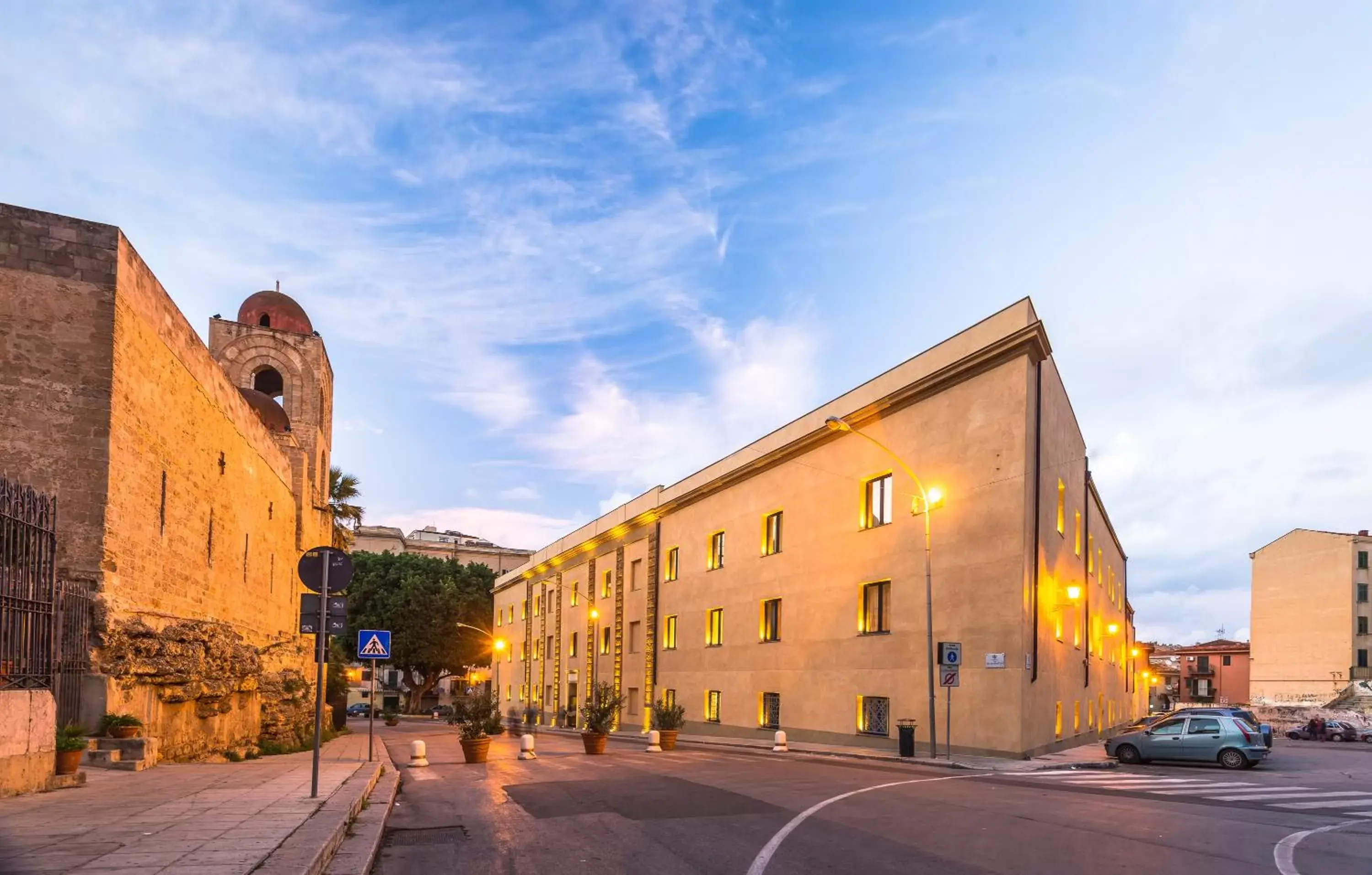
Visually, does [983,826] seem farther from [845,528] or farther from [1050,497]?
[845,528]

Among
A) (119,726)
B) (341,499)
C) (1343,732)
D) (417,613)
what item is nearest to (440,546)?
(417,613)

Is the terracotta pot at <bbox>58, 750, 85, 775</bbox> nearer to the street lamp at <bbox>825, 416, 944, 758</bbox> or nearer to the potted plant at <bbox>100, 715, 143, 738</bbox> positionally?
the potted plant at <bbox>100, 715, 143, 738</bbox>

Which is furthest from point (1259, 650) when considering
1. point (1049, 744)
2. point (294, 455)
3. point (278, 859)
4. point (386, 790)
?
point (278, 859)

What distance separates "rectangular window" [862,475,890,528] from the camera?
29172mm

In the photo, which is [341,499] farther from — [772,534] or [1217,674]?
[1217,674]

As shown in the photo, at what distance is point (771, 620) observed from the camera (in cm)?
3553

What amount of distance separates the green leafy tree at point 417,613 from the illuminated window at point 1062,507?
52.6m

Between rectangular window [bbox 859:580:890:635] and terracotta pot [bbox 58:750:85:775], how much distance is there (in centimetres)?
2100

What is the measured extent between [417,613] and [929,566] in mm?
56225

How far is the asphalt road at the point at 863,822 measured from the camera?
9227mm

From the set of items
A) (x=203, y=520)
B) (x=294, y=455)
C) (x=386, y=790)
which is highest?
(x=294, y=455)

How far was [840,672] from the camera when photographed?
30.0 meters

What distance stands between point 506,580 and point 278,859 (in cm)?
7191

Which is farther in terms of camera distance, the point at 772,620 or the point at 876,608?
the point at 772,620
